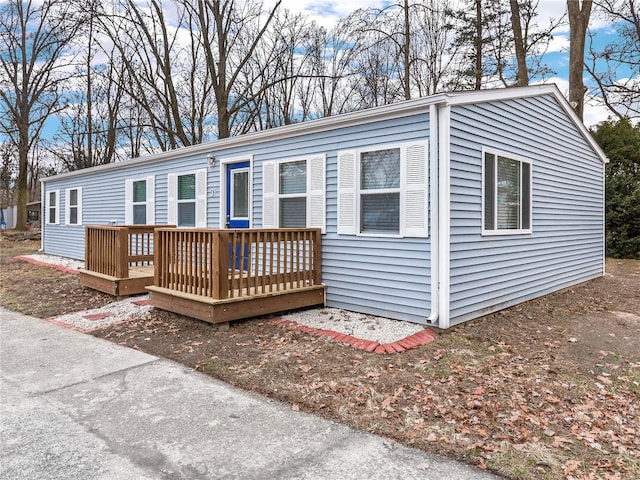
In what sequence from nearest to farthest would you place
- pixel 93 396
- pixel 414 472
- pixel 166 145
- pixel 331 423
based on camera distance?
pixel 414 472, pixel 331 423, pixel 93 396, pixel 166 145

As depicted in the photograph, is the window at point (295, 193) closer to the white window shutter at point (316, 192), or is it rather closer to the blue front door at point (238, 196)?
the white window shutter at point (316, 192)

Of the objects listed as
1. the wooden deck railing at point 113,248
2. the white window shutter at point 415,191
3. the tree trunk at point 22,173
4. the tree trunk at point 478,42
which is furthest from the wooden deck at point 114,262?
the tree trunk at point 22,173

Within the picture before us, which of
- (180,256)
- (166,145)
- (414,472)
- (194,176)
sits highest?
(166,145)

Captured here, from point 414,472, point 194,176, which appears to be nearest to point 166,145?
point 194,176

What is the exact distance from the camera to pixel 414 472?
7.81ft

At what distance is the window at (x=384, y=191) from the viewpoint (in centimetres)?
524

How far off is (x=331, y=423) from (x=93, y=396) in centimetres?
192

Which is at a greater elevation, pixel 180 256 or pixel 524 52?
pixel 524 52

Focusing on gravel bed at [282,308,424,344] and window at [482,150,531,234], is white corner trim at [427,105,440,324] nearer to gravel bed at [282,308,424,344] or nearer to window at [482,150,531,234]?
gravel bed at [282,308,424,344]

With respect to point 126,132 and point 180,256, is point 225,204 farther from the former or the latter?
point 126,132

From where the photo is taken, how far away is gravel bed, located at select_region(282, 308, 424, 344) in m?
4.89

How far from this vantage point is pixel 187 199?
8734mm

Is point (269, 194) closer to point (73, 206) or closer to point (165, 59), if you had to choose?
point (73, 206)

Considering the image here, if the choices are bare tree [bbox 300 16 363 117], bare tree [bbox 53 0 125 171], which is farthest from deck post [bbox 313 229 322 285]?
bare tree [bbox 53 0 125 171]
